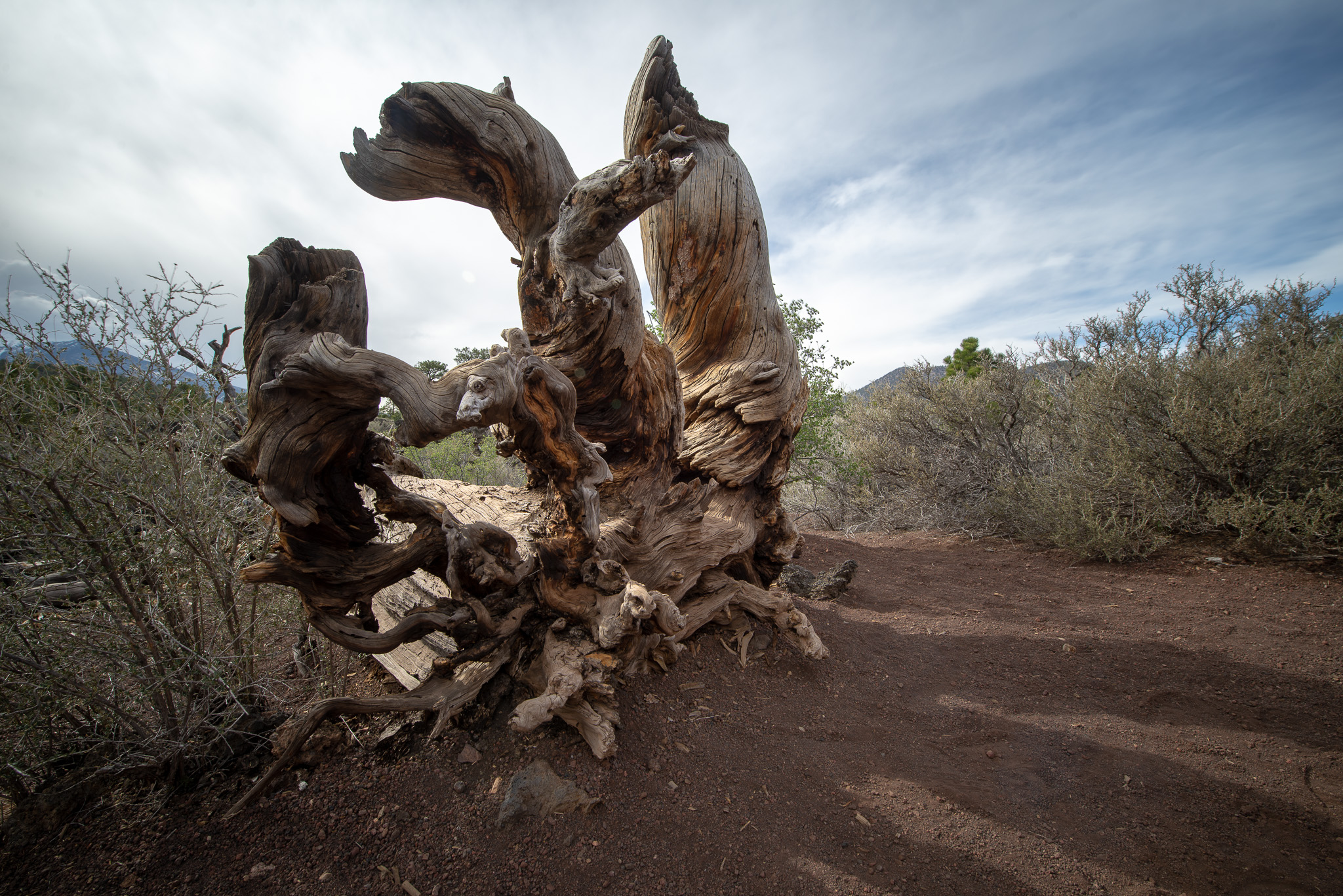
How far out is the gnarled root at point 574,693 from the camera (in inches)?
81.7

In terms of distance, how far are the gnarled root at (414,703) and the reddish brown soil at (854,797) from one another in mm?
86

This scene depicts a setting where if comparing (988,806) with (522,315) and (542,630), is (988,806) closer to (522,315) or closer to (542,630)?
(542,630)

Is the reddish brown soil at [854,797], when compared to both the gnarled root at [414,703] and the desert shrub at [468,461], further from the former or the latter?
the desert shrub at [468,461]

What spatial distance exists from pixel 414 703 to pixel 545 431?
126cm

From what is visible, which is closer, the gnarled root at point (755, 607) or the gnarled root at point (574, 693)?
the gnarled root at point (574, 693)

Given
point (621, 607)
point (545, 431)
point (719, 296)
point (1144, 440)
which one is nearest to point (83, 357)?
point (545, 431)

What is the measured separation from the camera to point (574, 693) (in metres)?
2.15

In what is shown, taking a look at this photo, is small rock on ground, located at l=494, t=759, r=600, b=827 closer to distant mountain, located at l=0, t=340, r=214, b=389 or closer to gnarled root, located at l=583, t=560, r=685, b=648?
gnarled root, located at l=583, t=560, r=685, b=648

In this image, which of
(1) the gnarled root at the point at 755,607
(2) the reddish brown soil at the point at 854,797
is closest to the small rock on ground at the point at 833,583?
(2) the reddish brown soil at the point at 854,797

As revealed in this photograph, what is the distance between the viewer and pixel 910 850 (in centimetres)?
198

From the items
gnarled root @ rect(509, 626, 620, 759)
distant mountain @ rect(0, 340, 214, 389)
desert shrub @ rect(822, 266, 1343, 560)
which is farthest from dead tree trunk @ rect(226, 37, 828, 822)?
desert shrub @ rect(822, 266, 1343, 560)

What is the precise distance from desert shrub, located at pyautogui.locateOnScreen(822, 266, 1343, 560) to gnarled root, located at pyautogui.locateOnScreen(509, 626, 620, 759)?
6167 millimetres

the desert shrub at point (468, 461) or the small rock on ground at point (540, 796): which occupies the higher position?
the desert shrub at point (468, 461)

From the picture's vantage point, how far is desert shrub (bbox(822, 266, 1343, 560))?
205 inches
